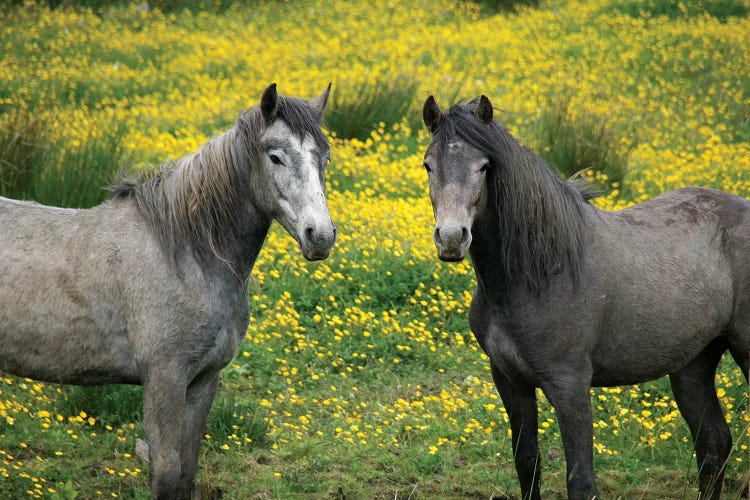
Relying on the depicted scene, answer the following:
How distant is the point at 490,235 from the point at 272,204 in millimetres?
1031

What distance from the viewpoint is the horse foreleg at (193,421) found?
4207mm

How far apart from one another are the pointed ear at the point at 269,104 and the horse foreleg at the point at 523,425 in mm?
1644

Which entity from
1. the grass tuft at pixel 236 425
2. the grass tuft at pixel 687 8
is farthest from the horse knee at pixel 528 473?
the grass tuft at pixel 687 8

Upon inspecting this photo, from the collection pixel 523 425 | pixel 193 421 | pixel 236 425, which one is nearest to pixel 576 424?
pixel 523 425

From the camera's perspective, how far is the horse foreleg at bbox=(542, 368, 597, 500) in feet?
13.7

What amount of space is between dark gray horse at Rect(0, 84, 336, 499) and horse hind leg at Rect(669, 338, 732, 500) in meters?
2.32

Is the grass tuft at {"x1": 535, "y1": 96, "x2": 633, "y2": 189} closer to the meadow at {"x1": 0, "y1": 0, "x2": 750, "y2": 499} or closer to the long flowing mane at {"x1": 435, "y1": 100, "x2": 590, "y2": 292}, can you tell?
the meadow at {"x1": 0, "y1": 0, "x2": 750, "y2": 499}

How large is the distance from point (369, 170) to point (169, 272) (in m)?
5.29

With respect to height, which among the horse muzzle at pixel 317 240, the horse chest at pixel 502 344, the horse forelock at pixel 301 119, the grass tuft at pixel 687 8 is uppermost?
the grass tuft at pixel 687 8

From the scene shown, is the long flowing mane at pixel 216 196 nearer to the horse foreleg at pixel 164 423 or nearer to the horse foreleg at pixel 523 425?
the horse foreleg at pixel 164 423

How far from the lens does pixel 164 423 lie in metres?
3.98

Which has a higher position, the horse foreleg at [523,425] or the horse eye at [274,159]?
the horse eye at [274,159]

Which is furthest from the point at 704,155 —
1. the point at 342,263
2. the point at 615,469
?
the point at 615,469

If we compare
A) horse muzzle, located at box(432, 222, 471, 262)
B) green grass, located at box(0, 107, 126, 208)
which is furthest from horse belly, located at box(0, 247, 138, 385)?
green grass, located at box(0, 107, 126, 208)
